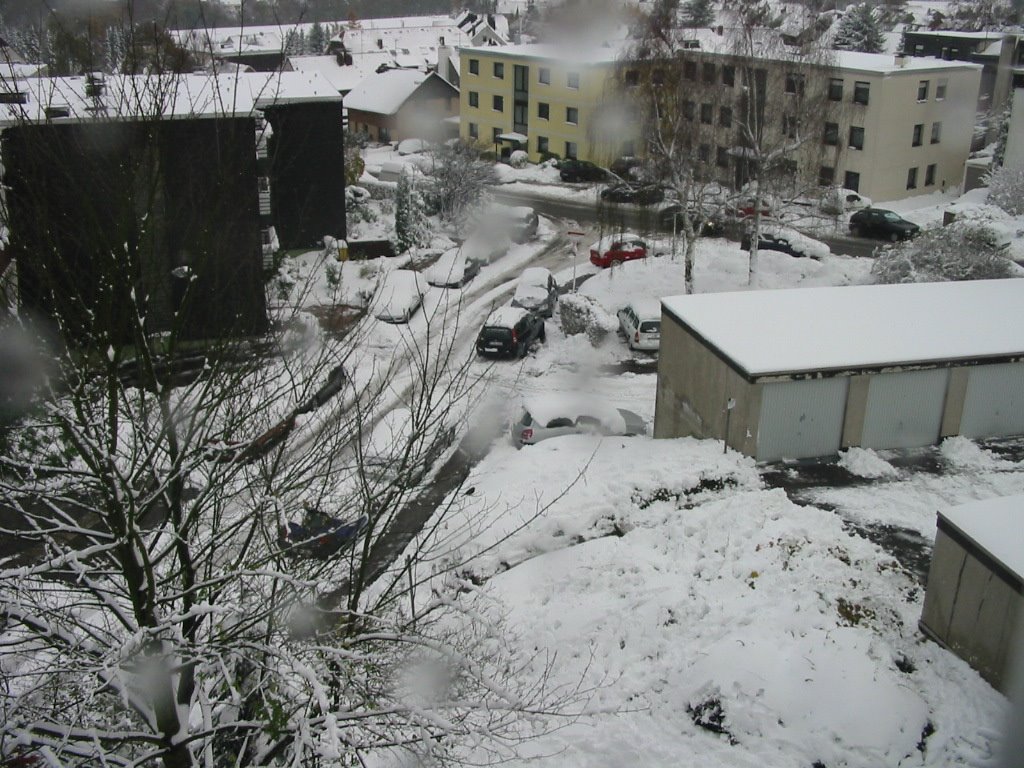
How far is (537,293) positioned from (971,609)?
14.1 metres

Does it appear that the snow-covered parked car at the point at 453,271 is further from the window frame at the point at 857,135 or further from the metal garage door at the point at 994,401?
the window frame at the point at 857,135

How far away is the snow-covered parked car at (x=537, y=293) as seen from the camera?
21172mm

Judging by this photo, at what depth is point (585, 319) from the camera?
20.2m

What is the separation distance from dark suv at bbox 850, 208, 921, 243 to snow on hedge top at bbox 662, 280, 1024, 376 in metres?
13.1

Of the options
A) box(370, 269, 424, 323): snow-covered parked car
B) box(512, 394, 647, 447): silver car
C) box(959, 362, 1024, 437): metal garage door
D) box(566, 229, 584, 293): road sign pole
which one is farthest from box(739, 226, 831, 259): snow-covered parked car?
box(959, 362, 1024, 437): metal garage door

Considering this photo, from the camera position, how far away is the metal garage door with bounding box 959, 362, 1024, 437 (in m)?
13.0

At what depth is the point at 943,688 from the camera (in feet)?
27.2

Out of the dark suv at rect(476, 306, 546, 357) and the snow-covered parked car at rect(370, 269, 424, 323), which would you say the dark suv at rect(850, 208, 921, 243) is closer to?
the dark suv at rect(476, 306, 546, 357)

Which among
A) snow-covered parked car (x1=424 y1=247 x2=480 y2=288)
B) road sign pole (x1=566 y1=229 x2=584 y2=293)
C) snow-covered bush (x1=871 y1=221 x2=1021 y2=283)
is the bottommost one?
road sign pole (x1=566 y1=229 x2=584 y2=293)

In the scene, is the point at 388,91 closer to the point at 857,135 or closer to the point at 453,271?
the point at 857,135

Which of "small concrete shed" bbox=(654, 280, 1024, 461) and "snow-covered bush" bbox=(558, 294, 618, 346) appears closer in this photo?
"small concrete shed" bbox=(654, 280, 1024, 461)

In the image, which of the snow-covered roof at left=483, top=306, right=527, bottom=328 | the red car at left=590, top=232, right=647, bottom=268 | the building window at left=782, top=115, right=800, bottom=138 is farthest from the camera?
the red car at left=590, top=232, right=647, bottom=268

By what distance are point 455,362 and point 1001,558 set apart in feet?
40.9

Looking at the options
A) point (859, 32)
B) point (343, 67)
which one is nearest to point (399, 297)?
point (859, 32)
